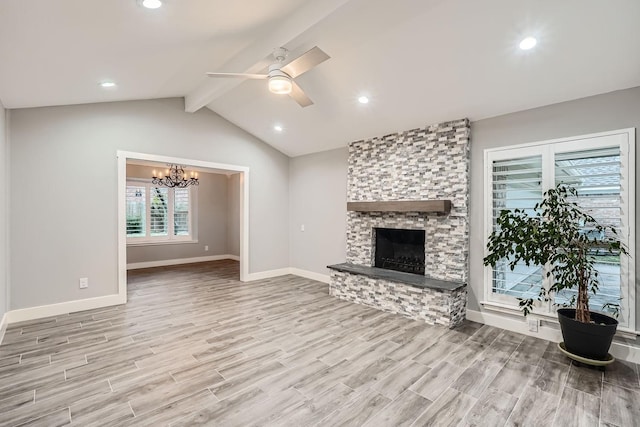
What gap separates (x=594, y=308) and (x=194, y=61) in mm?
5021

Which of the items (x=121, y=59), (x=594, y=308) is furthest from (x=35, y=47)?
(x=594, y=308)

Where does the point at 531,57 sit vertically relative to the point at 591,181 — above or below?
above

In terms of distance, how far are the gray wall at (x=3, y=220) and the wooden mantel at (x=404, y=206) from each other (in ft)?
14.4

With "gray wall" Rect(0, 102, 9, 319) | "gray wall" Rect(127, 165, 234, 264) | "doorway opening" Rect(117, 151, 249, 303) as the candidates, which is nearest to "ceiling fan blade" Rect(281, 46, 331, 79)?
"doorway opening" Rect(117, 151, 249, 303)

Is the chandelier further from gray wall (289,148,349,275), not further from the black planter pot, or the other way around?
the black planter pot

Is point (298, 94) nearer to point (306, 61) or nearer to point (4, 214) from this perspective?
Answer: point (306, 61)

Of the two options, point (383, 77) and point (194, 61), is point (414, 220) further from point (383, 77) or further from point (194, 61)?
point (194, 61)

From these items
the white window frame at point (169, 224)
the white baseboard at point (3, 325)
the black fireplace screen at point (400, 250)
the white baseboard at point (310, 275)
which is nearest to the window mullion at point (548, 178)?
the black fireplace screen at point (400, 250)

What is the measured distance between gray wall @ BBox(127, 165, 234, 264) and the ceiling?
14.1 feet

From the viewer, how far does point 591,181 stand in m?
3.04

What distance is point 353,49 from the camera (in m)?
3.13

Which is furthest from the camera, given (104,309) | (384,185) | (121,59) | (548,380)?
(384,185)

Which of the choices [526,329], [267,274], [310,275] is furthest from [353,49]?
[267,274]

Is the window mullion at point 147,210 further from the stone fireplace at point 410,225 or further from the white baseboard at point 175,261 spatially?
the stone fireplace at point 410,225
